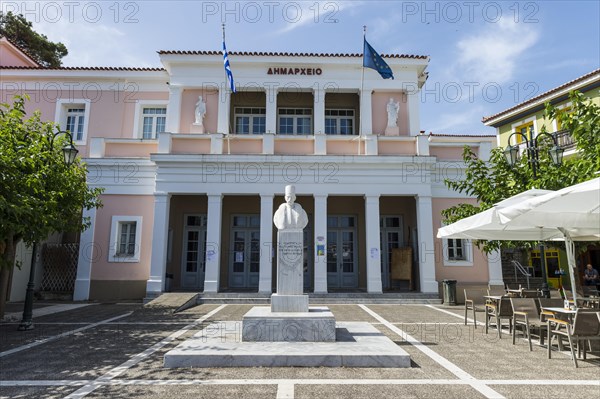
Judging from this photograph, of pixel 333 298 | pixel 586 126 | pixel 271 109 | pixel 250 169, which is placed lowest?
pixel 333 298

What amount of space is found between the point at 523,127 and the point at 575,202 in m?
19.3

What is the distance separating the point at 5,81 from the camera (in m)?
16.6

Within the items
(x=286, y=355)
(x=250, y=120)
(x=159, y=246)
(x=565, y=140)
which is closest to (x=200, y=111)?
(x=250, y=120)

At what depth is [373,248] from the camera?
13.6 m

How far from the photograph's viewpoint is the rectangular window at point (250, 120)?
16.8 meters

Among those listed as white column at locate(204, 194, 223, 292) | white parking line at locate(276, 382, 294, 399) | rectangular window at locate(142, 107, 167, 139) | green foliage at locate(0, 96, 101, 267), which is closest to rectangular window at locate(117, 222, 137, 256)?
white column at locate(204, 194, 223, 292)

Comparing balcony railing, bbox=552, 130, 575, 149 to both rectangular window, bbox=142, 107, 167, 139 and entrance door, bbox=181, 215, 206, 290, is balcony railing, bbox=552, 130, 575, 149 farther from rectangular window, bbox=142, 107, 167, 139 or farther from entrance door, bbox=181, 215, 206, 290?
rectangular window, bbox=142, 107, 167, 139

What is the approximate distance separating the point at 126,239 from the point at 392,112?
39.0ft

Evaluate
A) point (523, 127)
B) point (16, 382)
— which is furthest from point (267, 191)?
point (523, 127)

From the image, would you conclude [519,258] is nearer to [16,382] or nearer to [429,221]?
[429,221]

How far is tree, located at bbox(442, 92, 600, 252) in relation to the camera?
22.2 feet

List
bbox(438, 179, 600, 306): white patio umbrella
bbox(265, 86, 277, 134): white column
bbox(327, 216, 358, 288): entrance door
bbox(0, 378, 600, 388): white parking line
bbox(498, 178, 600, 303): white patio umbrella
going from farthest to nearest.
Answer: bbox(327, 216, 358, 288): entrance door
bbox(265, 86, 277, 134): white column
bbox(438, 179, 600, 306): white patio umbrella
bbox(498, 178, 600, 303): white patio umbrella
bbox(0, 378, 600, 388): white parking line

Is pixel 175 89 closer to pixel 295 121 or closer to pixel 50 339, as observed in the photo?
pixel 295 121

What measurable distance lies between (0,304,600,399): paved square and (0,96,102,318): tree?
223cm
